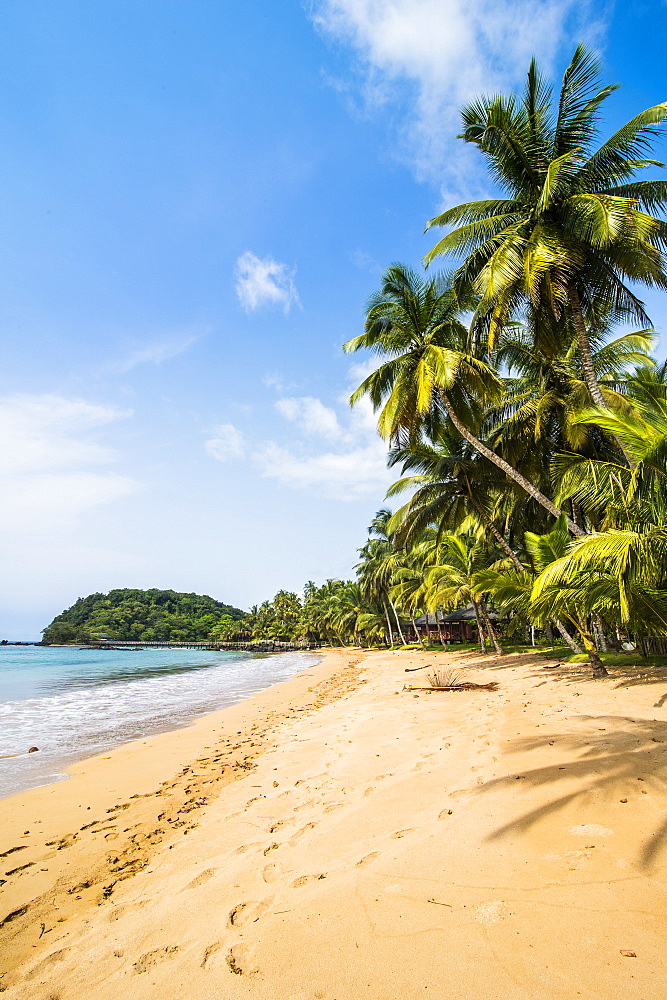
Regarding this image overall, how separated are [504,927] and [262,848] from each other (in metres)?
2.09

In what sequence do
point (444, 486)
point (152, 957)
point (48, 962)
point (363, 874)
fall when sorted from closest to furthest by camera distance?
1. point (152, 957)
2. point (48, 962)
3. point (363, 874)
4. point (444, 486)

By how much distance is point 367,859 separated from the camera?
130 inches

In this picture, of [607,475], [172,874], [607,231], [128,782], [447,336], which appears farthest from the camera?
[447,336]

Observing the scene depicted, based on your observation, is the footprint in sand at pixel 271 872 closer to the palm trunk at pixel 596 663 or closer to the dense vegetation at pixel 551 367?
the dense vegetation at pixel 551 367

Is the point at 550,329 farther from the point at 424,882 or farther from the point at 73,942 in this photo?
the point at 73,942

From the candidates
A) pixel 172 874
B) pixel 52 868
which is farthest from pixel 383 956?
pixel 52 868

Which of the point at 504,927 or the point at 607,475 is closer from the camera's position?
the point at 504,927

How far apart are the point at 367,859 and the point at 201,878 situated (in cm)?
121

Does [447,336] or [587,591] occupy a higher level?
[447,336]

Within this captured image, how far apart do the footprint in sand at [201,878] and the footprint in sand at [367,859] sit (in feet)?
3.61

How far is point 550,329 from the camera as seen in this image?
40.4 feet

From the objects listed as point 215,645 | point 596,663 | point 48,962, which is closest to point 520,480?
point 596,663

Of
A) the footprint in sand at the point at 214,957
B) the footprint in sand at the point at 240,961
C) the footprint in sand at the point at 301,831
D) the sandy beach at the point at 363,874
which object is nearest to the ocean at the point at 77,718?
the sandy beach at the point at 363,874

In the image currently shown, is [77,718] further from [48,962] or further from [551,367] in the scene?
[551,367]
